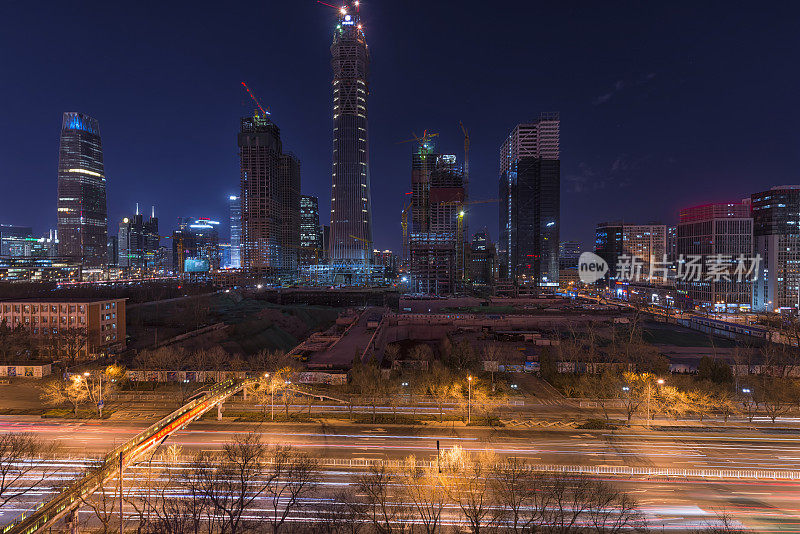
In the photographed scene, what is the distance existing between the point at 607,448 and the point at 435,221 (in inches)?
3934

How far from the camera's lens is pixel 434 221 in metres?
119

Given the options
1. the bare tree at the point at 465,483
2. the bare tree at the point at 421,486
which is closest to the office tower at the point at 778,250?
the bare tree at the point at 465,483

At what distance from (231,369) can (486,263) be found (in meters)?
143

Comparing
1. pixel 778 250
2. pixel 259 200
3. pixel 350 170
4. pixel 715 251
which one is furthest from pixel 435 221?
pixel 778 250

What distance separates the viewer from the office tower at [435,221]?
10381 cm

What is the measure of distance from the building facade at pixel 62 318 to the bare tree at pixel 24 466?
1123 inches

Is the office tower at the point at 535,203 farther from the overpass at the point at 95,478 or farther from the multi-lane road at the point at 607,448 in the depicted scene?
the overpass at the point at 95,478

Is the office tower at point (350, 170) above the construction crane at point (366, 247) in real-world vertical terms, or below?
above

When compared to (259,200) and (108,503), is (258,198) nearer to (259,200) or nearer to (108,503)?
(259,200)

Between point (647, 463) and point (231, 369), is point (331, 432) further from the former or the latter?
point (647, 463)

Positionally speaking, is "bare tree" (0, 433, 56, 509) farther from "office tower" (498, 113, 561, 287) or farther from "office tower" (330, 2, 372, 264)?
"office tower" (498, 113, 561, 287)

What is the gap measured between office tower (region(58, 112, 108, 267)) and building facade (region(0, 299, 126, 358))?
122 metres

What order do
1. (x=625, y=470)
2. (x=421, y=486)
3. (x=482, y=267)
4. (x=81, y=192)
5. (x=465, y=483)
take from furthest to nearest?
(x=482, y=267) → (x=81, y=192) → (x=625, y=470) → (x=421, y=486) → (x=465, y=483)

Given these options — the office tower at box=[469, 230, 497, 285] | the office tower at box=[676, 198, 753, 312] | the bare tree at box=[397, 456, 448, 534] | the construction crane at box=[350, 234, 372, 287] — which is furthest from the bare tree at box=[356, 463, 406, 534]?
the office tower at box=[469, 230, 497, 285]
